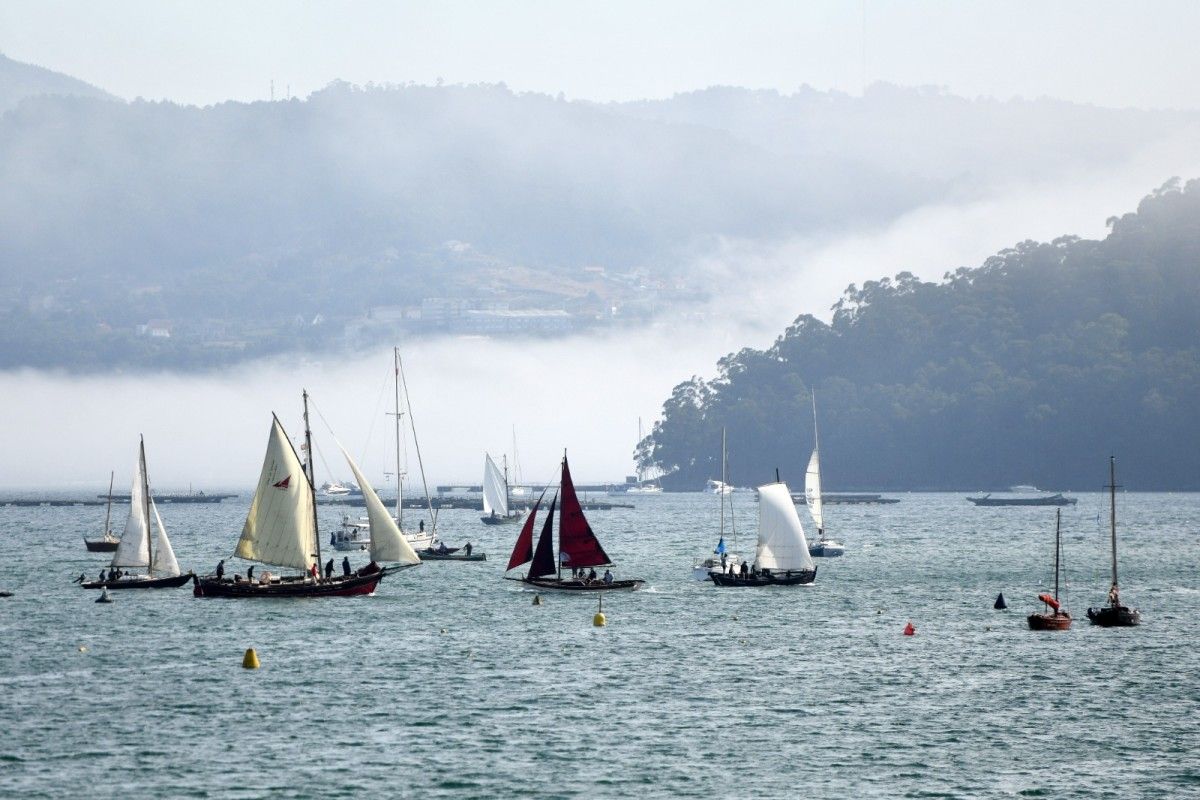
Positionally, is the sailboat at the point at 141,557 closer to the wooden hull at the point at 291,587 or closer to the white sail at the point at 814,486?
the wooden hull at the point at 291,587

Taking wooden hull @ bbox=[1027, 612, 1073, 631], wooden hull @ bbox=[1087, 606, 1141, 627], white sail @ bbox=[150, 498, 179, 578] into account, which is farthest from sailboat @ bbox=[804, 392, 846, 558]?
wooden hull @ bbox=[1027, 612, 1073, 631]

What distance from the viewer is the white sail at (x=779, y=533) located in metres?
103

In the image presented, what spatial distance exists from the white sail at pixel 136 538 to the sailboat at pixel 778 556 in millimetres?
35596

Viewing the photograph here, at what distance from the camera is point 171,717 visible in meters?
59.4

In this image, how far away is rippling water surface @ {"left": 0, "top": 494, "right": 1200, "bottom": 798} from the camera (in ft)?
166

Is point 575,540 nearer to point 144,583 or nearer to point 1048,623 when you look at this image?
point 144,583

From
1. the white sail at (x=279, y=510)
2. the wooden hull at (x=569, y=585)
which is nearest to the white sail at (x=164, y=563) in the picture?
the white sail at (x=279, y=510)

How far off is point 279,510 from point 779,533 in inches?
1215

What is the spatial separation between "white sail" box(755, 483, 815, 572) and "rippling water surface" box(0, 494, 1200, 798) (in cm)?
199

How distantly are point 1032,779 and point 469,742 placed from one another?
58.3 feet

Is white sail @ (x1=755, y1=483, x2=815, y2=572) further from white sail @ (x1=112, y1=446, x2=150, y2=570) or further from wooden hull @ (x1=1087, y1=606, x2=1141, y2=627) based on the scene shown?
white sail @ (x1=112, y1=446, x2=150, y2=570)

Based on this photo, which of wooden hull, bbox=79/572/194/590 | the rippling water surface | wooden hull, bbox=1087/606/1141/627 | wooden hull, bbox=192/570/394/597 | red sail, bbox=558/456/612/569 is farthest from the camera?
wooden hull, bbox=79/572/194/590

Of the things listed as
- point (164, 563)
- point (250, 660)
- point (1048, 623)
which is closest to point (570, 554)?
point (164, 563)

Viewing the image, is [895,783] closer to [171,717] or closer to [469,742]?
[469,742]
